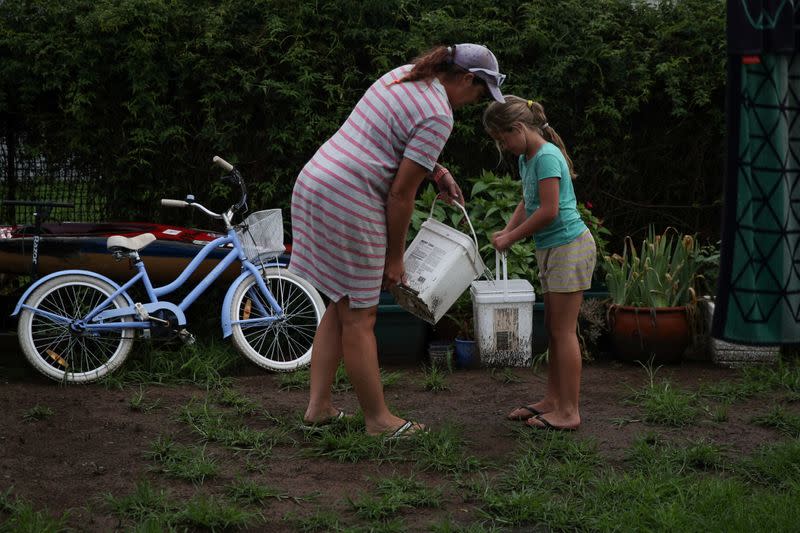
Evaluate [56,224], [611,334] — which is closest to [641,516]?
[611,334]

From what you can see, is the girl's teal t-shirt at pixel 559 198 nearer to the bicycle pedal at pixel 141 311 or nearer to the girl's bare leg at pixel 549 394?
the girl's bare leg at pixel 549 394

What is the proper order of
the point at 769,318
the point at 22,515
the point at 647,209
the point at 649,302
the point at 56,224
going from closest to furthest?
1. the point at 769,318
2. the point at 22,515
3. the point at 649,302
4. the point at 56,224
5. the point at 647,209

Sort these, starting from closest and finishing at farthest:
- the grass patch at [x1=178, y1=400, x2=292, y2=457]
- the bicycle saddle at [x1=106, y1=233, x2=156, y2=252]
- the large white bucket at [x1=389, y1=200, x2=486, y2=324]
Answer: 1. the grass patch at [x1=178, y1=400, x2=292, y2=457]
2. the large white bucket at [x1=389, y1=200, x2=486, y2=324]
3. the bicycle saddle at [x1=106, y1=233, x2=156, y2=252]

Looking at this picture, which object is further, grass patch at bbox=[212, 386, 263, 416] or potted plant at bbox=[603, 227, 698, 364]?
potted plant at bbox=[603, 227, 698, 364]

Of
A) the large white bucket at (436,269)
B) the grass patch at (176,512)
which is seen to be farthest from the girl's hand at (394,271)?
the grass patch at (176,512)

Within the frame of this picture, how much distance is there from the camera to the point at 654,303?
6.00 metres

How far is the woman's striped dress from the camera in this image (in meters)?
4.00

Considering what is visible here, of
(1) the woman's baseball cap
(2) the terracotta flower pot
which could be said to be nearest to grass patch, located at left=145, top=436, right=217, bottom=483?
(1) the woman's baseball cap

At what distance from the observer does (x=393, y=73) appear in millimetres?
4121

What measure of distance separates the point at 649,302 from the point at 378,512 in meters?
2.91

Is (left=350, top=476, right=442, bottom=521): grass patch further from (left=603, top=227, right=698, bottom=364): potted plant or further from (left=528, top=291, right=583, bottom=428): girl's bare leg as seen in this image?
(left=603, top=227, right=698, bottom=364): potted plant

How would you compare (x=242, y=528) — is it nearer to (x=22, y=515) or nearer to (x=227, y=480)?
(x=227, y=480)

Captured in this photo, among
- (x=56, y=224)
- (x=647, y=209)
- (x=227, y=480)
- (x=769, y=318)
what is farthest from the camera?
(x=647, y=209)

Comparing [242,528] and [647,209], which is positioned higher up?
[647,209]
